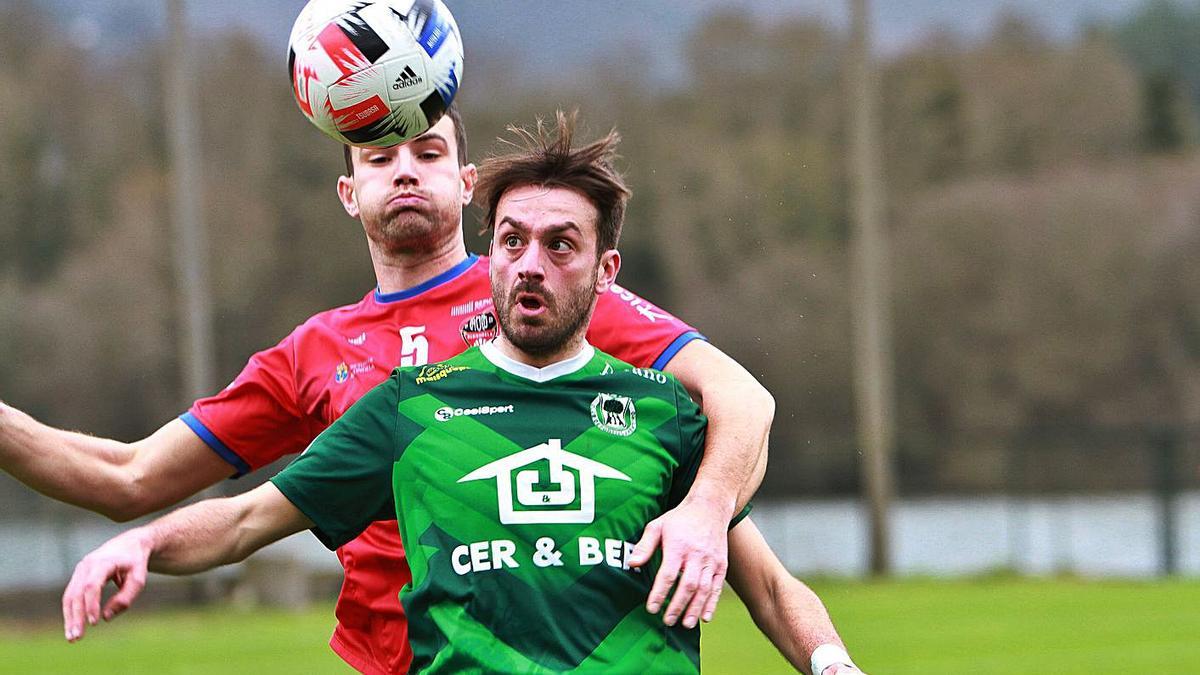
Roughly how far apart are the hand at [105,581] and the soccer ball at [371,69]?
1386mm

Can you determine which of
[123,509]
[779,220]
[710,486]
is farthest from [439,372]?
[779,220]

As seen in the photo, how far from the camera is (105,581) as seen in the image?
3518 millimetres

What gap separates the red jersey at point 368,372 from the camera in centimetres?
461

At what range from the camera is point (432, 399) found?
404 centimetres

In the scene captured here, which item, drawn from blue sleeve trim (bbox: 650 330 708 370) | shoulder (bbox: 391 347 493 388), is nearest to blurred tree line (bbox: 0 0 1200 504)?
blue sleeve trim (bbox: 650 330 708 370)

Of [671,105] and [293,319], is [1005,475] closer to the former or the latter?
[293,319]

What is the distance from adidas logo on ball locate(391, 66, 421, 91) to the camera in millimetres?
4562

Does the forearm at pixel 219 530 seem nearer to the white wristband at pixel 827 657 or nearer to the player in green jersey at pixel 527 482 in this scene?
the player in green jersey at pixel 527 482

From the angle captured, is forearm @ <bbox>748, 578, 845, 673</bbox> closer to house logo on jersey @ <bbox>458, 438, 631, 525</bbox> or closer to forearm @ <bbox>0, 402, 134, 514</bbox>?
house logo on jersey @ <bbox>458, 438, 631, 525</bbox>

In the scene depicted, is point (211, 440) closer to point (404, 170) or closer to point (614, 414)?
point (404, 170)

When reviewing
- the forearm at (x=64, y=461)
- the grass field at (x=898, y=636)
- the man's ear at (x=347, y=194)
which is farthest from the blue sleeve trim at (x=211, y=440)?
the grass field at (x=898, y=636)

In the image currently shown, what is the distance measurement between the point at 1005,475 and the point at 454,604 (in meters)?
24.8

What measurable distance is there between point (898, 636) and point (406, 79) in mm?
12108

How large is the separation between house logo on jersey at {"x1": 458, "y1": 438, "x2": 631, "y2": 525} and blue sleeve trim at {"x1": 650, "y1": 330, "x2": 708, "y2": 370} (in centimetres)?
60
